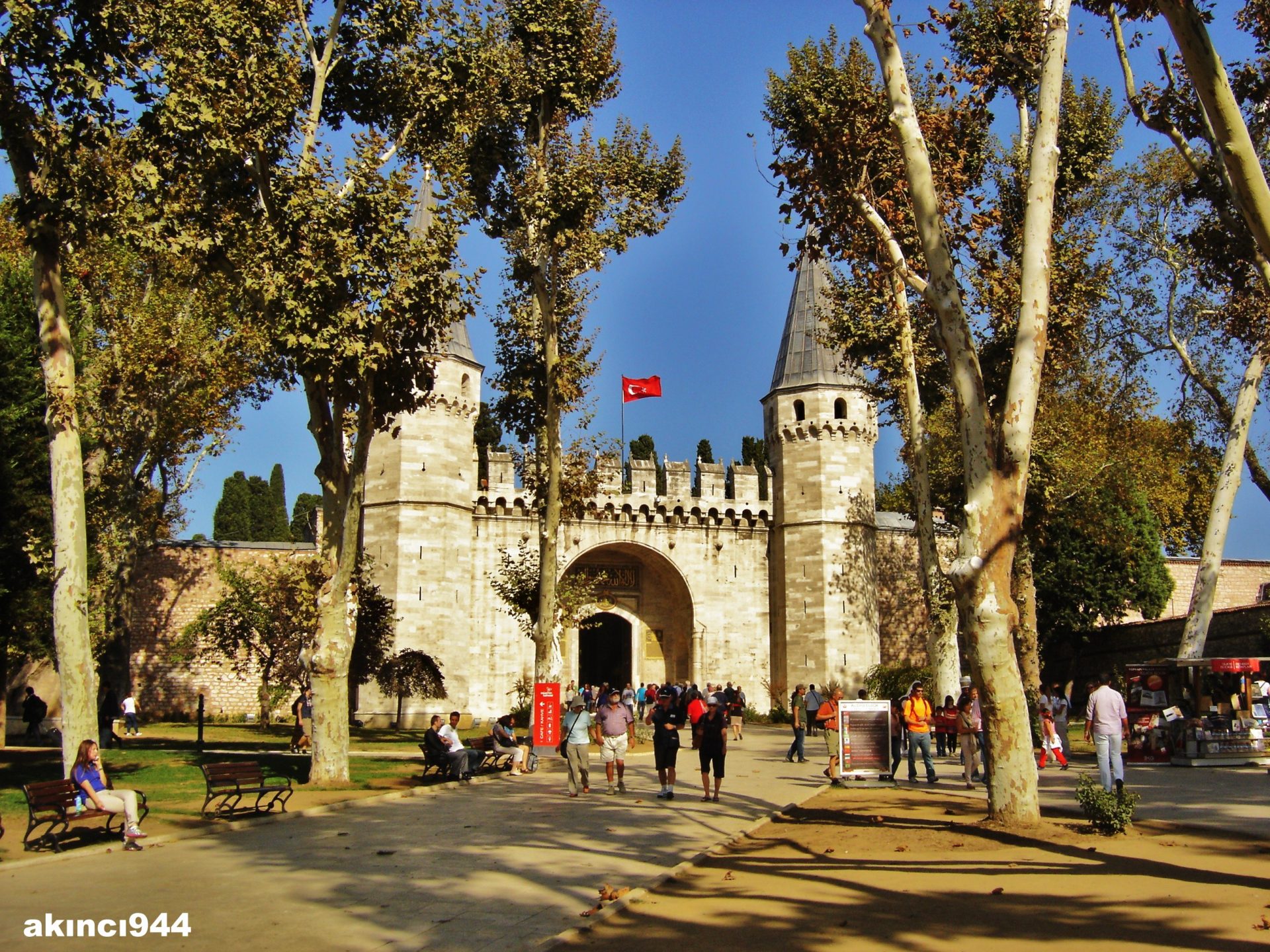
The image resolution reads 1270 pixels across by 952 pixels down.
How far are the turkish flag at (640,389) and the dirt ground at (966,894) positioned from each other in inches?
848

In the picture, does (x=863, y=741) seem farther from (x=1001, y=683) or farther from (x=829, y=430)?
(x=829, y=430)

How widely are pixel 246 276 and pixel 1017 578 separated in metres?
15.5

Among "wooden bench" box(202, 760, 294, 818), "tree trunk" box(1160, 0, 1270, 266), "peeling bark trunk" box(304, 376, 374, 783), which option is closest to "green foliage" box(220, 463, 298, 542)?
"peeling bark trunk" box(304, 376, 374, 783)

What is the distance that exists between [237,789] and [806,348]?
81.6 ft

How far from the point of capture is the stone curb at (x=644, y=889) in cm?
567

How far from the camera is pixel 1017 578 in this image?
20688 mm

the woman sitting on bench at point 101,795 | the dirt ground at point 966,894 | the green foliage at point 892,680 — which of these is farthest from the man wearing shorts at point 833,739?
the green foliage at point 892,680

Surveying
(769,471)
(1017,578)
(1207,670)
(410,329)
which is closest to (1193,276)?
(1017,578)

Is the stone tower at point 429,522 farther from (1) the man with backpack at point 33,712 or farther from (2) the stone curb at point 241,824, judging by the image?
(2) the stone curb at point 241,824

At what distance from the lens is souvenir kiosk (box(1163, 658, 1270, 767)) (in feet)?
51.6

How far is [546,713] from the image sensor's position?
667 inches

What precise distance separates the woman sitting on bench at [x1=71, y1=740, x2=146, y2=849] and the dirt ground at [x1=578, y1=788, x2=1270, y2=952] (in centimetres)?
459

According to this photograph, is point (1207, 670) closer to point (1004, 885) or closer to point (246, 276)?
point (1004, 885)

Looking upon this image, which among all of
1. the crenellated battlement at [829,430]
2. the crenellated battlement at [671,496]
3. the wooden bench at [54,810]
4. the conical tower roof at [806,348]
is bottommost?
the wooden bench at [54,810]
